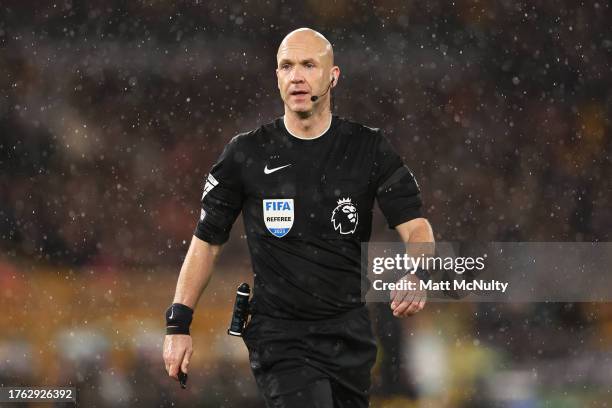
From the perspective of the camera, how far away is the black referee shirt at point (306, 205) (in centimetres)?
324

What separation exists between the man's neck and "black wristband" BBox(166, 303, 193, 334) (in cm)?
71

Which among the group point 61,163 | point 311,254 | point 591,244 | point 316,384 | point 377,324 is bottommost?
point 316,384

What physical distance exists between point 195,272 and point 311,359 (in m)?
0.50

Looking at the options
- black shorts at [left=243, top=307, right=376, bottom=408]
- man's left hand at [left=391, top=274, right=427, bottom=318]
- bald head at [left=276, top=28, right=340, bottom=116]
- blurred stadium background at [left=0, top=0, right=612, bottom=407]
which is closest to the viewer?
man's left hand at [left=391, top=274, right=427, bottom=318]

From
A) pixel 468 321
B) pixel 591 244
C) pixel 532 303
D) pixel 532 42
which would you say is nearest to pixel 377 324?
pixel 468 321

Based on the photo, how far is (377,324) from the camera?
25.8 ft

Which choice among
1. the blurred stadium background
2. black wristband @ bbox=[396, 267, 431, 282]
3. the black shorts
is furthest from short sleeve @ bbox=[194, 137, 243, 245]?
the blurred stadium background

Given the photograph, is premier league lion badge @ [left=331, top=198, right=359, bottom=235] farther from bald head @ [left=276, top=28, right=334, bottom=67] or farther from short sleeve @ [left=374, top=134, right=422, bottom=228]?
bald head @ [left=276, top=28, right=334, bottom=67]

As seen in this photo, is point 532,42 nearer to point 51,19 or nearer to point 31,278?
point 51,19

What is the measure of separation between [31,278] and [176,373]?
17.9 feet

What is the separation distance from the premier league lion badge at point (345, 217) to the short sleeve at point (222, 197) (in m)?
0.35

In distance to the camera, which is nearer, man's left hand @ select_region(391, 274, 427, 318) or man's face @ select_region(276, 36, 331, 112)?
man's left hand @ select_region(391, 274, 427, 318)

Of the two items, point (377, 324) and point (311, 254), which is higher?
point (377, 324)

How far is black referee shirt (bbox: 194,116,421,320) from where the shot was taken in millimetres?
3242
